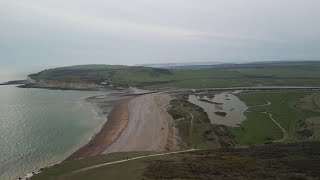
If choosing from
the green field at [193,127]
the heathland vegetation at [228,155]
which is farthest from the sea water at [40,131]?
the green field at [193,127]

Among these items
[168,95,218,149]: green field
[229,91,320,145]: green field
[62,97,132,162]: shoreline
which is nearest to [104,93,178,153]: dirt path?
[62,97,132,162]: shoreline

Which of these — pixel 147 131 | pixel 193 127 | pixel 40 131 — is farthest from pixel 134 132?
pixel 40 131

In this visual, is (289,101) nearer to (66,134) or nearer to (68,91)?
(66,134)

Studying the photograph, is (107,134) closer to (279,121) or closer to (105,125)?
(105,125)

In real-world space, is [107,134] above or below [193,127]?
below

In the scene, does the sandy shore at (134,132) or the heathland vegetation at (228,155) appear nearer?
the heathland vegetation at (228,155)

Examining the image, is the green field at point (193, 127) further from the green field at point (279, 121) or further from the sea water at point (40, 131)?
the sea water at point (40, 131)

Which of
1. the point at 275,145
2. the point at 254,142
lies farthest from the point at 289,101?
the point at 275,145
